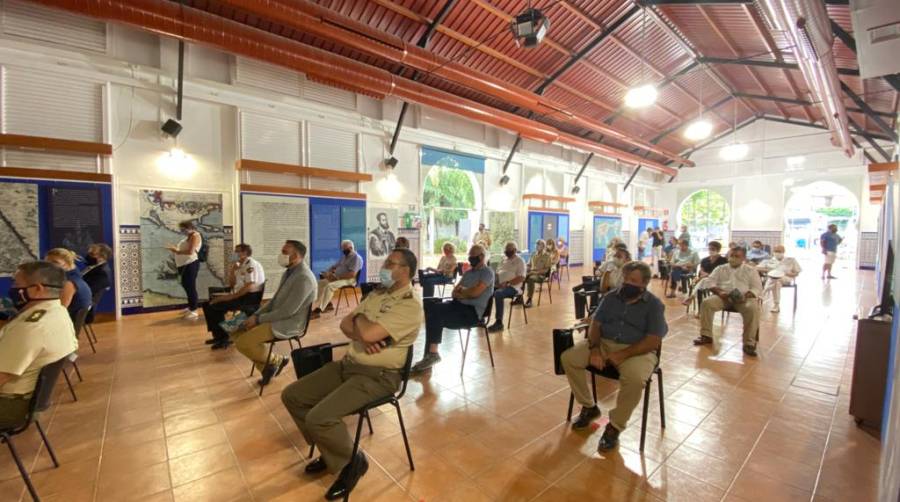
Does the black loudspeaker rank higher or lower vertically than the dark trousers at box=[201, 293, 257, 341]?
higher

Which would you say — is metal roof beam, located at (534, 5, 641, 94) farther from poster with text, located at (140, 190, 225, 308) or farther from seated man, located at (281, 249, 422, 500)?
seated man, located at (281, 249, 422, 500)

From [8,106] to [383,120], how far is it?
18.4 ft

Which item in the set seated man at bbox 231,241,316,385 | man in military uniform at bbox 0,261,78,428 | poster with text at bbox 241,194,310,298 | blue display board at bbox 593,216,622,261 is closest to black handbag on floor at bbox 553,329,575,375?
seated man at bbox 231,241,316,385

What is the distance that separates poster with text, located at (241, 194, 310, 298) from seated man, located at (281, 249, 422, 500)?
525cm

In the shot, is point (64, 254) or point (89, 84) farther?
point (89, 84)

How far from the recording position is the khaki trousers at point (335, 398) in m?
1.97

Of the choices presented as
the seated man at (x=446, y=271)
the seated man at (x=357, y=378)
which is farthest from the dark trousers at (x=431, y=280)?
the seated man at (x=357, y=378)

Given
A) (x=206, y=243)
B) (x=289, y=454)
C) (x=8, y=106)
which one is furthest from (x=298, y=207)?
(x=289, y=454)

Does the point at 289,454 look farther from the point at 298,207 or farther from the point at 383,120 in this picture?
the point at 383,120

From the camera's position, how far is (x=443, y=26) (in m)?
6.81

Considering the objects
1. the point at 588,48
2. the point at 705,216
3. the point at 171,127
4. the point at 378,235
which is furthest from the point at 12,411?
the point at 705,216

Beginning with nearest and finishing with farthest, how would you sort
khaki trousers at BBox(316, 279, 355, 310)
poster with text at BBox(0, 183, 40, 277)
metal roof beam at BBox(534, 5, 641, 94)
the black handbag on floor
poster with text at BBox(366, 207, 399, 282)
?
the black handbag on floor → poster with text at BBox(0, 183, 40, 277) → khaki trousers at BBox(316, 279, 355, 310) → metal roof beam at BBox(534, 5, 641, 94) → poster with text at BBox(366, 207, 399, 282)

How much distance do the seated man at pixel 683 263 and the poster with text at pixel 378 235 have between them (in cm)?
596

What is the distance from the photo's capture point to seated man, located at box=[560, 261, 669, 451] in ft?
8.10
